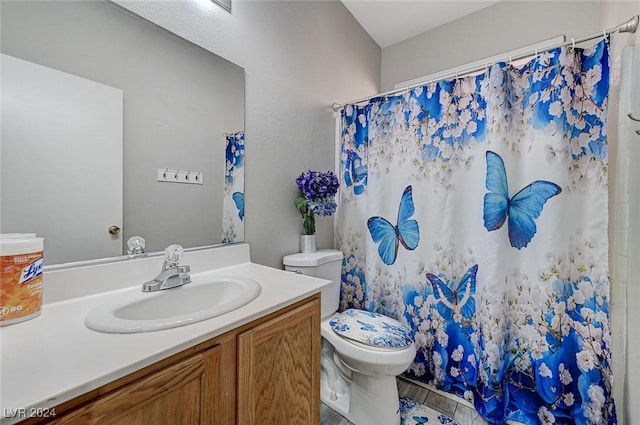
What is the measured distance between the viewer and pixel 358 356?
1212 mm

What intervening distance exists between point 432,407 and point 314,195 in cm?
134

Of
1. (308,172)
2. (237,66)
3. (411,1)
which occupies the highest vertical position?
(411,1)

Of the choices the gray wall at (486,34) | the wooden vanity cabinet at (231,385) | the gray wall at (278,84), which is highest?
the gray wall at (486,34)

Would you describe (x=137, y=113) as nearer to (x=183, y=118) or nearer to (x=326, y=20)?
(x=183, y=118)

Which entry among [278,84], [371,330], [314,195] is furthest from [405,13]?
[371,330]

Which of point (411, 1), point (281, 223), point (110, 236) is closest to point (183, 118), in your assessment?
point (110, 236)

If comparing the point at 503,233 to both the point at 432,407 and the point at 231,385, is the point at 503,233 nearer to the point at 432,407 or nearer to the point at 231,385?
the point at 432,407

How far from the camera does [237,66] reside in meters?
1.25

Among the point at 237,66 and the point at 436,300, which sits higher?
the point at 237,66

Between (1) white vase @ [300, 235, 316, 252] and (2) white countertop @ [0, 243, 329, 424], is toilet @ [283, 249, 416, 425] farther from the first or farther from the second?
(2) white countertop @ [0, 243, 329, 424]

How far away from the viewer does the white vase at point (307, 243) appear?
157 cm

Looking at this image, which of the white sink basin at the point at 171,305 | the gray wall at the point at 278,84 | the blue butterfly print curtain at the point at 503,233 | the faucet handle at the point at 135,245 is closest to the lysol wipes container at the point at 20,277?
the white sink basin at the point at 171,305

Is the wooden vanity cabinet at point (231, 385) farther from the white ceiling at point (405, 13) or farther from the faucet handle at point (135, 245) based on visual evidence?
the white ceiling at point (405, 13)

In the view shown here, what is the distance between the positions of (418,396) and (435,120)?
161 centimetres
